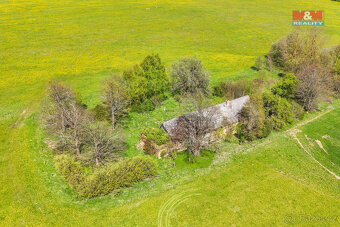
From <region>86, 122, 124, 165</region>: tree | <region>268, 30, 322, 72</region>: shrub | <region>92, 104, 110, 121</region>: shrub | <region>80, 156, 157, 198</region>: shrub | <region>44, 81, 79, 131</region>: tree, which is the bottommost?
<region>80, 156, 157, 198</region>: shrub

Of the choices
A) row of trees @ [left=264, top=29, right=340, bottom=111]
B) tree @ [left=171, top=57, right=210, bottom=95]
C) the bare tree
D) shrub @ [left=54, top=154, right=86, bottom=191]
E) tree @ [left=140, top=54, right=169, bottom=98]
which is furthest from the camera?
tree @ [left=171, top=57, right=210, bottom=95]

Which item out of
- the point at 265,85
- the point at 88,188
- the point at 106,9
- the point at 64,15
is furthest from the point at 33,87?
the point at 106,9

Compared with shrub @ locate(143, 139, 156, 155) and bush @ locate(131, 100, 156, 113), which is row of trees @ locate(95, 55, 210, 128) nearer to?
bush @ locate(131, 100, 156, 113)

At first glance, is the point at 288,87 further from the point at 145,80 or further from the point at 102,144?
the point at 102,144

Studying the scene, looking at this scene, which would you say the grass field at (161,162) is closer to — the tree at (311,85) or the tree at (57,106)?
the tree at (57,106)

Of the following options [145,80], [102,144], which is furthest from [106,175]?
[145,80]

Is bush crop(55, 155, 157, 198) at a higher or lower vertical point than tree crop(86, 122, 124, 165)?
lower

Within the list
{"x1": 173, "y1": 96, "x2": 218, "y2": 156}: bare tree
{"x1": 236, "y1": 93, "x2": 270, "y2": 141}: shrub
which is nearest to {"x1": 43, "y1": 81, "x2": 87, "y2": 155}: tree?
{"x1": 173, "y1": 96, "x2": 218, "y2": 156}: bare tree
